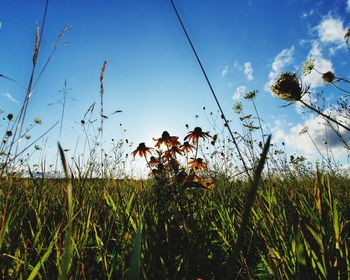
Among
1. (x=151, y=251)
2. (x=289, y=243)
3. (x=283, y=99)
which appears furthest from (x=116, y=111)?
(x=289, y=243)

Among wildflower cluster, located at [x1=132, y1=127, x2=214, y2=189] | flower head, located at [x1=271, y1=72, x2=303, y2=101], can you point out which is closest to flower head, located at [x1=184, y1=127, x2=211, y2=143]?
wildflower cluster, located at [x1=132, y1=127, x2=214, y2=189]

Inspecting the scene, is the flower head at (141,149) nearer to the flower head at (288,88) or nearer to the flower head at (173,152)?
the flower head at (173,152)

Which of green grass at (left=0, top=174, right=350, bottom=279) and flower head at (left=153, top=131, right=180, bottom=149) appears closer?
green grass at (left=0, top=174, right=350, bottom=279)

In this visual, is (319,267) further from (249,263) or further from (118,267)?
(118,267)

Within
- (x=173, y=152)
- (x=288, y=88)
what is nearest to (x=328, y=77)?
(x=288, y=88)

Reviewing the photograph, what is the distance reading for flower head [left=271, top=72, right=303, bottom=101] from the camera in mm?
1387

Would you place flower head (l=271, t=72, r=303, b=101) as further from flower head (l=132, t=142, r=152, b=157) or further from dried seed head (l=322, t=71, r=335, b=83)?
flower head (l=132, t=142, r=152, b=157)

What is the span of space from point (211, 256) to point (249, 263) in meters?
0.24

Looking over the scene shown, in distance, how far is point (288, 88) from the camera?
1.39 metres

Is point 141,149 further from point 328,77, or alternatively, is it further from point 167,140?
point 328,77

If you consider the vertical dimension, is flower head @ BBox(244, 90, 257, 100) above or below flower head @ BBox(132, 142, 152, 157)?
above

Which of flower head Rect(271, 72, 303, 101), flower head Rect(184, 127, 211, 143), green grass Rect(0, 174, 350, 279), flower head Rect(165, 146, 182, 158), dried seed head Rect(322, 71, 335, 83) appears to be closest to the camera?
green grass Rect(0, 174, 350, 279)

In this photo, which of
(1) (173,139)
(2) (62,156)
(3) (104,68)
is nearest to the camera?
(2) (62,156)

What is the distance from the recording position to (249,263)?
153 cm
